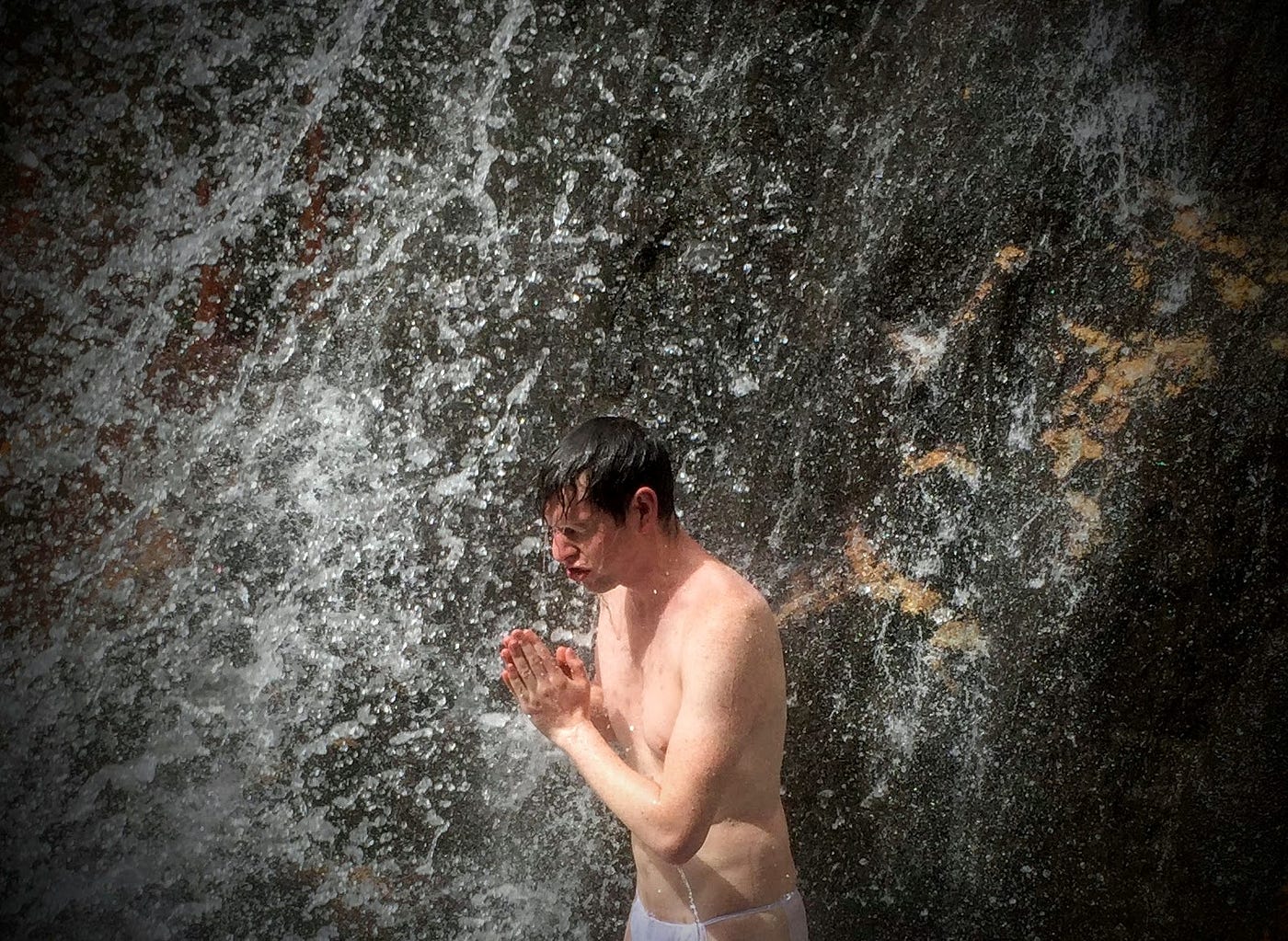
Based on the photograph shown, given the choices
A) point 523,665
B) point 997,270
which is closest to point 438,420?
point 523,665

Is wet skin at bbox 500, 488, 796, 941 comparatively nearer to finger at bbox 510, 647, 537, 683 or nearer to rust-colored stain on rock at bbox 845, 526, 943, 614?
finger at bbox 510, 647, 537, 683

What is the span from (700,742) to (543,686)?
1.64 ft

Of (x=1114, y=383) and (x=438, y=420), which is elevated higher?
(x=438, y=420)

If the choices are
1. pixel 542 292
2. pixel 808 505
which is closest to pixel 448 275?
pixel 542 292

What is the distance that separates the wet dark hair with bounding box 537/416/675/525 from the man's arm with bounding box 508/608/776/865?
0.34 m

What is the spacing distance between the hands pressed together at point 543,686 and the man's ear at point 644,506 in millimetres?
426

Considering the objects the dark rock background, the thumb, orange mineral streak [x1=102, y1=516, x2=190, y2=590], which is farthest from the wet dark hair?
orange mineral streak [x1=102, y1=516, x2=190, y2=590]

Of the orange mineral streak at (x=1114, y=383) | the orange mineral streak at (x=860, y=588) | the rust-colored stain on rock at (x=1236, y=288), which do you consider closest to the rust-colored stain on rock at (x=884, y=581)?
the orange mineral streak at (x=860, y=588)

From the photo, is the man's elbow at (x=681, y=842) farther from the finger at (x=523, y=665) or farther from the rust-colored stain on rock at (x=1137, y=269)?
the rust-colored stain on rock at (x=1137, y=269)

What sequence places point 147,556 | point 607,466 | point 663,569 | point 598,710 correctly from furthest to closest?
A: point 147,556, point 598,710, point 663,569, point 607,466

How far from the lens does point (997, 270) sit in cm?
334

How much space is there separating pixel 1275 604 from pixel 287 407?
10.3 feet

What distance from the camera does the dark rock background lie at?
3.41m

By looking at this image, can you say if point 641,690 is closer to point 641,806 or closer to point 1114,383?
point 641,806
